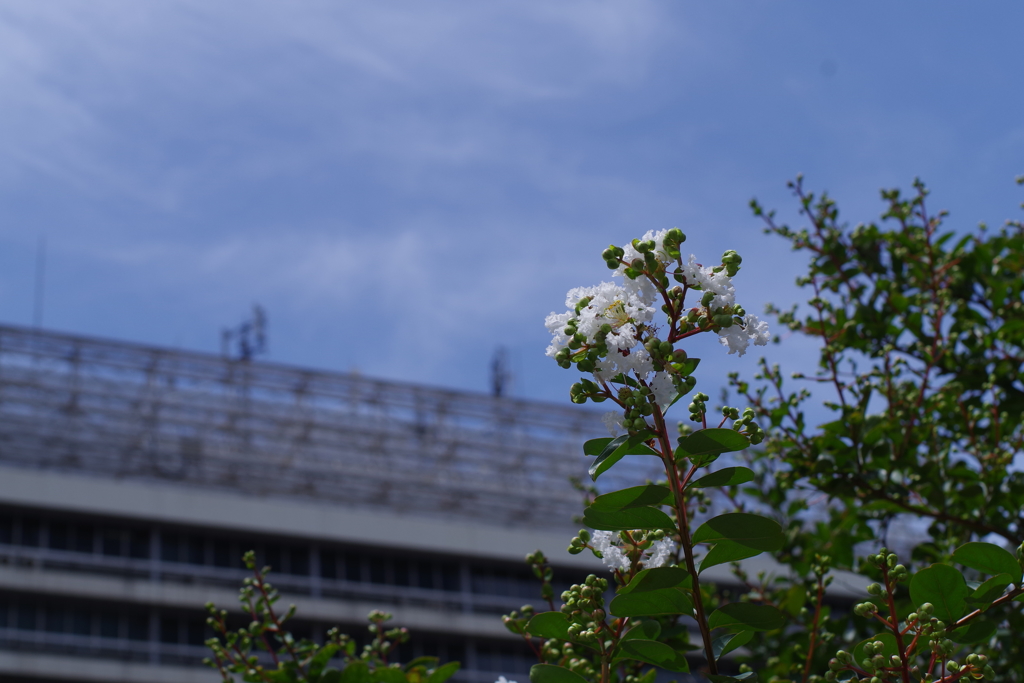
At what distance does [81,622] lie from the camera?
20484mm

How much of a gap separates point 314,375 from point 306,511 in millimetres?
3189

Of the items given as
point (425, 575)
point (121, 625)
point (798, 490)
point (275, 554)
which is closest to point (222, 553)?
point (275, 554)

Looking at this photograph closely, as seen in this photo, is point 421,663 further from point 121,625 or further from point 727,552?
point 121,625

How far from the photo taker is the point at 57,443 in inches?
851

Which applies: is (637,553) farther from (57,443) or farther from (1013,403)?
(57,443)

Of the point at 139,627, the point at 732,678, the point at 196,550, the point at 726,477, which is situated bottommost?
the point at 732,678

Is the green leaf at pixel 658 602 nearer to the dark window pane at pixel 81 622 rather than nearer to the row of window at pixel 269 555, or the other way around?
the row of window at pixel 269 555

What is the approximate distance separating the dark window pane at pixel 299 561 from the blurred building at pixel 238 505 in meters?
0.04

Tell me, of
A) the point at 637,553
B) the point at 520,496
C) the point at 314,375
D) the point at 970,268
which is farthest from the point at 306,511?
the point at 637,553

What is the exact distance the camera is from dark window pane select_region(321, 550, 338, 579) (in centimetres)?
2336

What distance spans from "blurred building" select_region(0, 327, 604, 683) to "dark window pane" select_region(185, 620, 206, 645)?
1.8 inches

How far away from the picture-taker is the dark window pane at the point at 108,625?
2053 cm

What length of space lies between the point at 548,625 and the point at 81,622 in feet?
69.0

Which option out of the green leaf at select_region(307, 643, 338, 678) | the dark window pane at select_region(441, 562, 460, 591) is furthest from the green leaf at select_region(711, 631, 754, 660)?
the dark window pane at select_region(441, 562, 460, 591)
